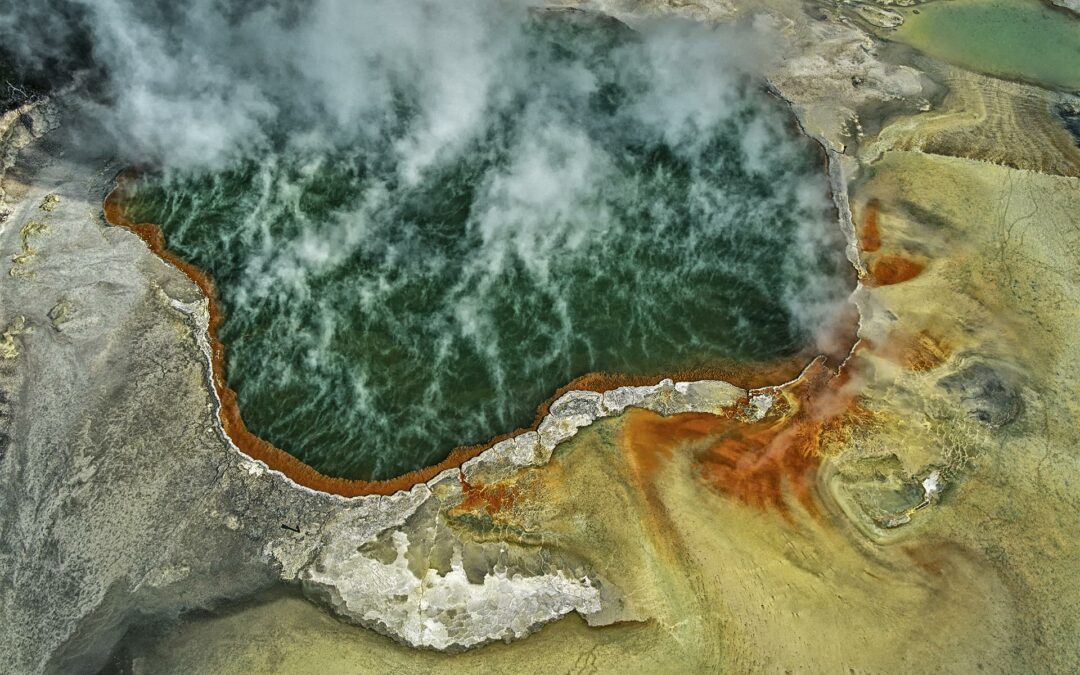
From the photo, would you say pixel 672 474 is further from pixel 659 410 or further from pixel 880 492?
pixel 880 492

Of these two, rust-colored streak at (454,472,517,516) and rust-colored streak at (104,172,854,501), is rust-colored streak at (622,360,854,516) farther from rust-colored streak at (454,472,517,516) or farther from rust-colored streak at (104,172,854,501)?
rust-colored streak at (454,472,517,516)

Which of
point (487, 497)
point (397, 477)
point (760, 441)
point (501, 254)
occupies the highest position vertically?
point (501, 254)

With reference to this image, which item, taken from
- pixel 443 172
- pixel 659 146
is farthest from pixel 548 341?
pixel 659 146

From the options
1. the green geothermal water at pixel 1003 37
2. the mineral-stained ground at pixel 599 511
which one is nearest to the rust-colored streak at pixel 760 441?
the mineral-stained ground at pixel 599 511

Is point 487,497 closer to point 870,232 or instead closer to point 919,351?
point 919,351

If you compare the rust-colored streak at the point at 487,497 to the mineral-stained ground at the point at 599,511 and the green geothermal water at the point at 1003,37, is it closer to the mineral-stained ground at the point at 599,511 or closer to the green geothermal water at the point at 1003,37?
the mineral-stained ground at the point at 599,511

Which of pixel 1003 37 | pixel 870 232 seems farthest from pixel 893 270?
pixel 1003 37

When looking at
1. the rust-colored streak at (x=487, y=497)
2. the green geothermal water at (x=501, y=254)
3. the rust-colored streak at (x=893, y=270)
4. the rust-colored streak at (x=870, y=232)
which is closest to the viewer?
the rust-colored streak at (x=487, y=497)
